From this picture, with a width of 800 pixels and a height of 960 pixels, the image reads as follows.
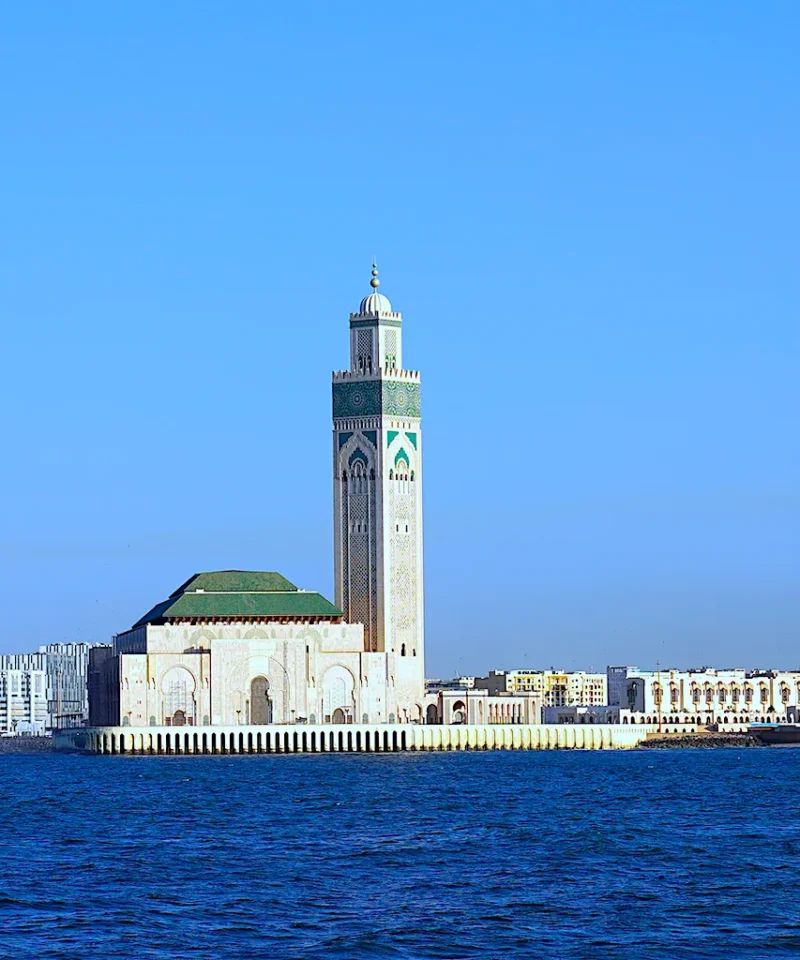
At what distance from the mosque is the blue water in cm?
4499

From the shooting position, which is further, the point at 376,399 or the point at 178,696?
the point at 376,399

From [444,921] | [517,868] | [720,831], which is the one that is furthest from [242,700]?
[444,921]

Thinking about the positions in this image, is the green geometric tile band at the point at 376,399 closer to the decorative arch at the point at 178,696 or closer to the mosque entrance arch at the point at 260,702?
the mosque entrance arch at the point at 260,702

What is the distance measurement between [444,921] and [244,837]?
19559mm

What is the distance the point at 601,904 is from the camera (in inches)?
1769

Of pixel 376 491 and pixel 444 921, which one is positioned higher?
pixel 376 491

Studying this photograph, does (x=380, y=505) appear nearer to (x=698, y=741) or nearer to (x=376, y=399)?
(x=376, y=399)

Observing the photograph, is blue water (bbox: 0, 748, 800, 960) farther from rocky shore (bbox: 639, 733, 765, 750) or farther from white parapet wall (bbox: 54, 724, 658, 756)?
rocky shore (bbox: 639, 733, 765, 750)

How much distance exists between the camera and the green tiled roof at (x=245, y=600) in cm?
13812

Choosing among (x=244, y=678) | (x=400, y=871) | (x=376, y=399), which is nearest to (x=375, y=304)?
(x=376, y=399)

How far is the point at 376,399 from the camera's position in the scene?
14812 centimetres

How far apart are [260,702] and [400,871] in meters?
87.6

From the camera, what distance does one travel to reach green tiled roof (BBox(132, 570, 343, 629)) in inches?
5438

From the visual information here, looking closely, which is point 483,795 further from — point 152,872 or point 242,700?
point 242,700
